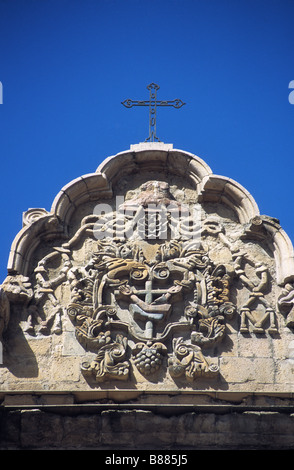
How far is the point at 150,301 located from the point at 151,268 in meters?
0.49

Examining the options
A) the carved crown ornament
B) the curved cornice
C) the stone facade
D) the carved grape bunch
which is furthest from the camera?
the curved cornice

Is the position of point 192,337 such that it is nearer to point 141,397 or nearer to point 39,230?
point 141,397

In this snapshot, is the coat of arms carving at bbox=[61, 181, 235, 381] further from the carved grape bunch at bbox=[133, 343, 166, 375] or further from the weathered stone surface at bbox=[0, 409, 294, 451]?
the weathered stone surface at bbox=[0, 409, 294, 451]

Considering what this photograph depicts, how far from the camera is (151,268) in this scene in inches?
544

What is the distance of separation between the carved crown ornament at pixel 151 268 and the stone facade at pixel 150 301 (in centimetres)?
2

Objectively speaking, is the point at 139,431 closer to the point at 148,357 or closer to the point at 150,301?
the point at 148,357

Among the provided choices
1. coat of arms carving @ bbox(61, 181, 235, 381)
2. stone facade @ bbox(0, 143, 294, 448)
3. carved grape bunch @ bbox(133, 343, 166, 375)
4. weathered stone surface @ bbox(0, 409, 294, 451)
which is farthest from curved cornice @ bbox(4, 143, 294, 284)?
weathered stone surface @ bbox(0, 409, 294, 451)

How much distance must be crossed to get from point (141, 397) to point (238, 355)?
53.4 inches

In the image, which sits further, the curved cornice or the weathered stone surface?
the curved cornice

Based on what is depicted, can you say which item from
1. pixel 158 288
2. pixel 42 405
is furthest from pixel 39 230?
pixel 42 405

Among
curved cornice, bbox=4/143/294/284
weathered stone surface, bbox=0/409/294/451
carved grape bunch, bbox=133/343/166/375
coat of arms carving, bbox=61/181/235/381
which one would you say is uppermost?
curved cornice, bbox=4/143/294/284

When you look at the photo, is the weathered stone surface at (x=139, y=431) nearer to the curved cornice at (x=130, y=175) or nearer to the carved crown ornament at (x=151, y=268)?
the carved crown ornament at (x=151, y=268)

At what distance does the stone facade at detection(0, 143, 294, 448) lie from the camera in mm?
12680

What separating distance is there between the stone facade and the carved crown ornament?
0.02 meters
